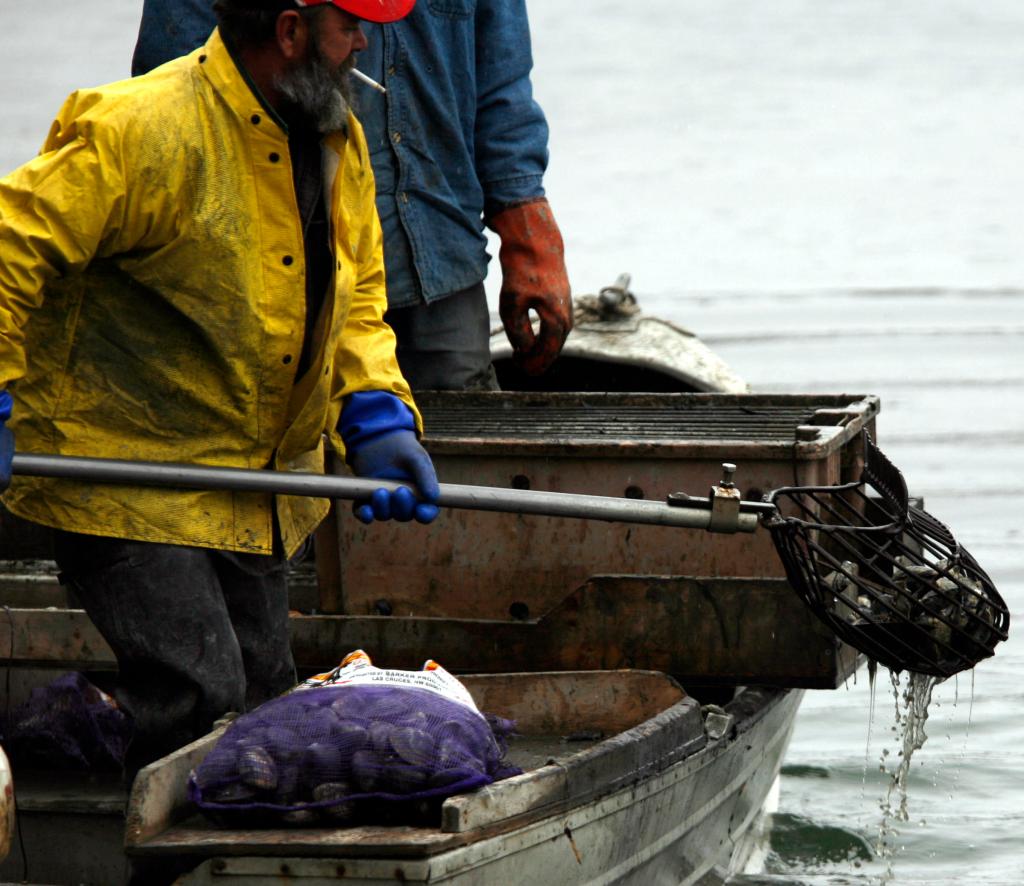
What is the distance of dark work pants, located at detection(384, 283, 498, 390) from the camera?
475 centimetres

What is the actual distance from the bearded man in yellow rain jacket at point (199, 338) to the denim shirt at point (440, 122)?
3.68ft

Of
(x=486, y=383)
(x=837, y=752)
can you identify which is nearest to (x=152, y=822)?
(x=486, y=383)

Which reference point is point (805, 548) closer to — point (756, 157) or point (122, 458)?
point (122, 458)

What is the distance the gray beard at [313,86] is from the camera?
325cm

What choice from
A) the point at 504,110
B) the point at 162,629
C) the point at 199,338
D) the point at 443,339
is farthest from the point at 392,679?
the point at 504,110

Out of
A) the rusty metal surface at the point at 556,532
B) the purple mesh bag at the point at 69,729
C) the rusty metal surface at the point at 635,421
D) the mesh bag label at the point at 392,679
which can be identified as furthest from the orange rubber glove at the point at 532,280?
the mesh bag label at the point at 392,679

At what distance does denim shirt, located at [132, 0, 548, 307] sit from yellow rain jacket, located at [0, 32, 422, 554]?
112 cm

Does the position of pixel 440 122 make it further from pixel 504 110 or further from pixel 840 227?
pixel 840 227

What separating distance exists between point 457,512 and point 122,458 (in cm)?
94

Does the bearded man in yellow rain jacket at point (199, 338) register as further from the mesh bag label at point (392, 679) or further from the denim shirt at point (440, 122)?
the denim shirt at point (440, 122)

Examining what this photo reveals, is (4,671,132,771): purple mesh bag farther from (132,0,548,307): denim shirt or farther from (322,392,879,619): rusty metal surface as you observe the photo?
(132,0,548,307): denim shirt

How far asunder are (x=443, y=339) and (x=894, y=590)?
151 centimetres

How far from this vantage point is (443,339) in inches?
188

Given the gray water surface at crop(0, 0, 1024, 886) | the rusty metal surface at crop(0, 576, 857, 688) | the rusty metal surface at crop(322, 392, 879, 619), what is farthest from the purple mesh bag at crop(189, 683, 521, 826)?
the gray water surface at crop(0, 0, 1024, 886)
